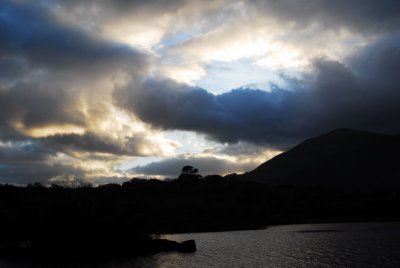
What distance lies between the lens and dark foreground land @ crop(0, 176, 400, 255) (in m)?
64.8

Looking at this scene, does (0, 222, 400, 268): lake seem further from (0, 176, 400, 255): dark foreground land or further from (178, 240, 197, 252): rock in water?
(0, 176, 400, 255): dark foreground land

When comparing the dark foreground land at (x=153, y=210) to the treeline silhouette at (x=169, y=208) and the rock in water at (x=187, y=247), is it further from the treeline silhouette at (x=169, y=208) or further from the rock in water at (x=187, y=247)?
the rock in water at (x=187, y=247)

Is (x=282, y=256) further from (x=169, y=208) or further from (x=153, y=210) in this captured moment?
(x=169, y=208)

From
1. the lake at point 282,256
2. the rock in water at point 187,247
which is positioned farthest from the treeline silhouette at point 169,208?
the lake at point 282,256

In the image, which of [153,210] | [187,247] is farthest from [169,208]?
[187,247]

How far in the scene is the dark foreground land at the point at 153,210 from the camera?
64.8m

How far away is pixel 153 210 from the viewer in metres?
123

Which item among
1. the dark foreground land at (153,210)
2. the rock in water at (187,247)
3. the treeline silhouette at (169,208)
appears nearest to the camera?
the rock in water at (187,247)

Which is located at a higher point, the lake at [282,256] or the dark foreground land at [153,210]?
the dark foreground land at [153,210]

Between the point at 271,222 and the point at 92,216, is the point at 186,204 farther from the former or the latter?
the point at 92,216

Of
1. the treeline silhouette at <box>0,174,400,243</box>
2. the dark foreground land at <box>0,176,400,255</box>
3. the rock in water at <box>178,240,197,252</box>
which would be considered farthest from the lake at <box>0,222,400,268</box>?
the treeline silhouette at <box>0,174,400,243</box>

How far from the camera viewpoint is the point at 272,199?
164m

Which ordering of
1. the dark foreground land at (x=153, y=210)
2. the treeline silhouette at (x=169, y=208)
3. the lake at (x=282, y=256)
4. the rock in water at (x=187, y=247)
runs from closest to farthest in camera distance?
the lake at (x=282, y=256), the rock in water at (x=187, y=247), the dark foreground land at (x=153, y=210), the treeline silhouette at (x=169, y=208)

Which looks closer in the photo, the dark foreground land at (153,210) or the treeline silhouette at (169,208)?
the dark foreground land at (153,210)
